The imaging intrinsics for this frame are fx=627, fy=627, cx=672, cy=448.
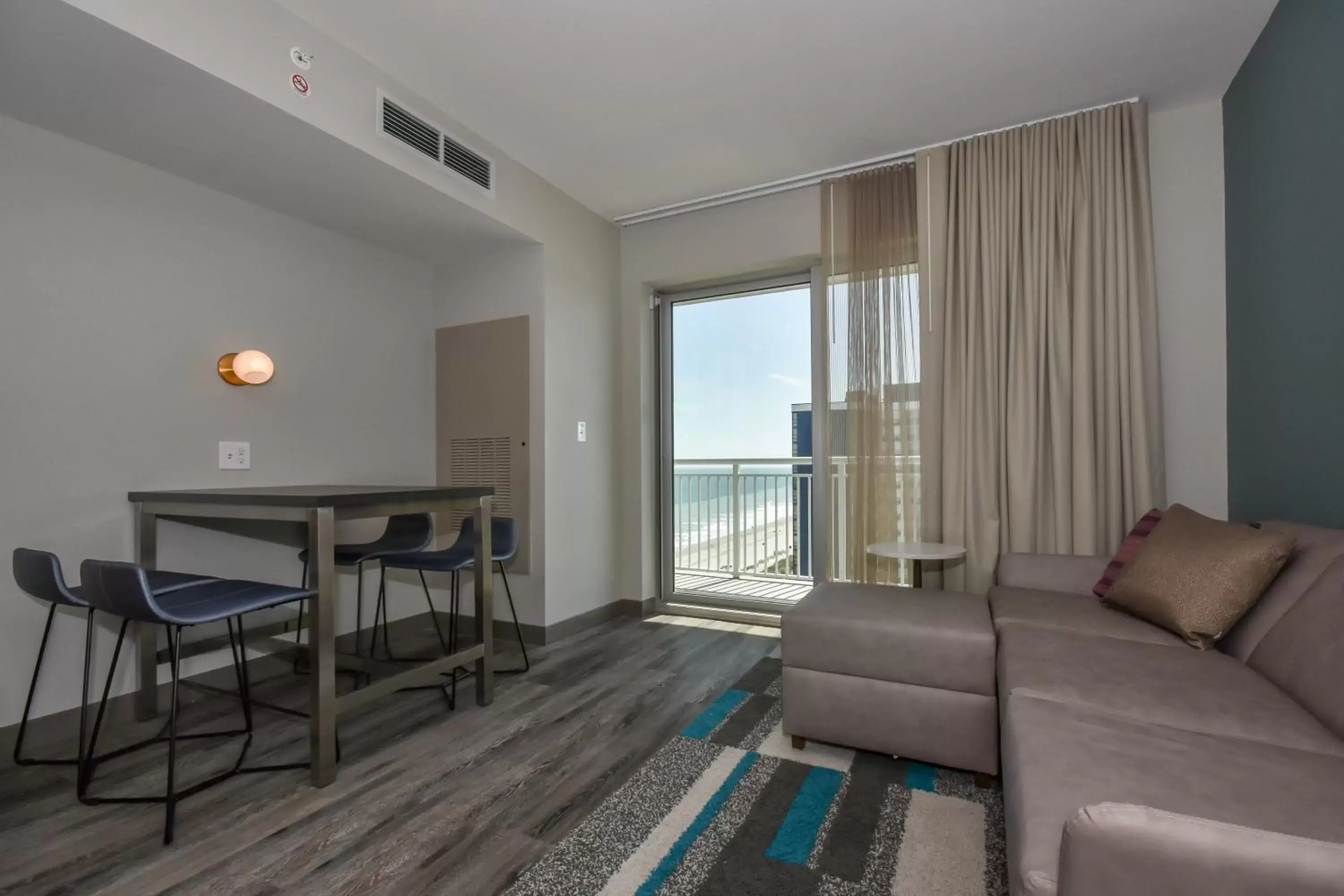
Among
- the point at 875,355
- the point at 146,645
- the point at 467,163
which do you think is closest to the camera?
the point at 146,645

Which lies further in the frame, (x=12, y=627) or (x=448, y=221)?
A: (x=448, y=221)

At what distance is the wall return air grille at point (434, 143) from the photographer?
2.60 meters

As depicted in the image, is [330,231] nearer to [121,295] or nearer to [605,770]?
[121,295]

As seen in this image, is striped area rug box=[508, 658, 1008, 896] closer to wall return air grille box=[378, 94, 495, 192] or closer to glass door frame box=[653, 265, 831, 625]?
glass door frame box=[653, 265, 831, 625]

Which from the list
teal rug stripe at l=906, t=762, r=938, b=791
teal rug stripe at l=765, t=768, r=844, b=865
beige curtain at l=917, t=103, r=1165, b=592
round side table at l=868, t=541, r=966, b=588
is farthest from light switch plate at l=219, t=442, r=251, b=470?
beige curtain at l=917, t=103, r=1165, b=592

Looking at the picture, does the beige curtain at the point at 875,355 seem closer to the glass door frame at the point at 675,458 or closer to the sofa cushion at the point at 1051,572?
the glass door frame at the point at 675,458

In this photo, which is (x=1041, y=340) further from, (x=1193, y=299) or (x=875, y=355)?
(x=875, y=355)

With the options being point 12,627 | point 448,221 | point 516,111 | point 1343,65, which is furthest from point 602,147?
point 12,627

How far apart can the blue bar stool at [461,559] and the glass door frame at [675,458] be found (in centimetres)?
119

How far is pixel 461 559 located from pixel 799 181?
2.75m

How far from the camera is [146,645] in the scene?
2496mm

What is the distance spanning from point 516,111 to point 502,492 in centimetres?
199

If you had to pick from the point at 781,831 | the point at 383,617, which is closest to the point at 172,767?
the point at 383,617

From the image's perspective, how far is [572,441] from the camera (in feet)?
12.4
